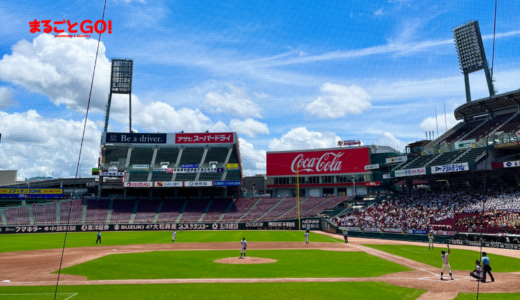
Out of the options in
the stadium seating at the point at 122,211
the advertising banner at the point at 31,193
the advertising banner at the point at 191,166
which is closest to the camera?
the stadium seating at the point at 122,211

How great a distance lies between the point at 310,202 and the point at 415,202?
72.8ft

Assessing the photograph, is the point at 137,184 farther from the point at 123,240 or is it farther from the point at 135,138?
the point at 123,240

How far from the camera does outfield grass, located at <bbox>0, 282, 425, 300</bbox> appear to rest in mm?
14164

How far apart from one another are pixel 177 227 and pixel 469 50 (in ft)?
195

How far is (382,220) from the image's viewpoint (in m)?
48.6

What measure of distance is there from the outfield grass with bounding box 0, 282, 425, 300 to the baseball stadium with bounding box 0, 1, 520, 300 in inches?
3.7

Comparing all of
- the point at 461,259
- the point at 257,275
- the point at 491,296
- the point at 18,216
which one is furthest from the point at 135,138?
the point at 491,296

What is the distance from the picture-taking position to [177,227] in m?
57.7

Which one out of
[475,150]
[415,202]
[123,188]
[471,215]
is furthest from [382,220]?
[123,188]

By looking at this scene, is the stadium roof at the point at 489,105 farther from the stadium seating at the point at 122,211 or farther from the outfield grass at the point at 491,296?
the stadium seating at the point at 122,211

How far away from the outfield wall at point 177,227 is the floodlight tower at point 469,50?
3844 centimetres

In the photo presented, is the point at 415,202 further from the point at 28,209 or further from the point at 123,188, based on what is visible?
the point at 28,209

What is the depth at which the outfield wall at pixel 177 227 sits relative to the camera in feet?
180

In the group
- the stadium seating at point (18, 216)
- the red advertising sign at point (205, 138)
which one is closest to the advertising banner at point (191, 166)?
the red advertising sign at point (205, 138)
